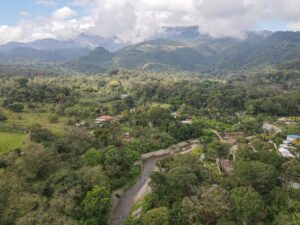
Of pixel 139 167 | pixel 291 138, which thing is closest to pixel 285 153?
pixel 291 138

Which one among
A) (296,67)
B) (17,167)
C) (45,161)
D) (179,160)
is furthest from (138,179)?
(296,67)

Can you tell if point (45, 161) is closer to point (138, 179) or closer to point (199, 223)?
point (138, 179)

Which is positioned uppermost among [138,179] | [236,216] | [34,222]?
[34,222]

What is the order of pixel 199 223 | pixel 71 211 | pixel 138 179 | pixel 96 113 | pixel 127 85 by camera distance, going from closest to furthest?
pixel 199 223 < pixel 71 211 < pixel 138 179 < pixel 96 113 < pixel 127 85

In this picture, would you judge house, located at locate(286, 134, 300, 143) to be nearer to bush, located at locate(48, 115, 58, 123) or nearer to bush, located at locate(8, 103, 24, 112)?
bush, located at locate(48, 115, 58, 123)

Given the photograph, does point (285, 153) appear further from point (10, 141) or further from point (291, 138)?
point (10, 141)

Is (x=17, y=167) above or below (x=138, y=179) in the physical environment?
above

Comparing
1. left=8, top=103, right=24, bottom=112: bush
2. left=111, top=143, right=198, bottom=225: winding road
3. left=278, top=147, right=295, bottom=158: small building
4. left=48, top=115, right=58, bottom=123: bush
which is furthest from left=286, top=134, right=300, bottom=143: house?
left=8, top=103, right=24, bottom=112: bush
